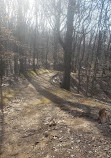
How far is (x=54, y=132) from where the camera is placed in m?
3.87

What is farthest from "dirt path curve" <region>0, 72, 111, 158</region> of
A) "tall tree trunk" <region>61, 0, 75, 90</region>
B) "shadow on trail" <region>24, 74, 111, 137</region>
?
"tall tree trunk" <region>61, 0, 75, 90</region>

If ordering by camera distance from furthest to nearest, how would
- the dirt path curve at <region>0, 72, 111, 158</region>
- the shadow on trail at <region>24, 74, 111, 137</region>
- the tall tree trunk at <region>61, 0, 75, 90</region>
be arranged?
the tall tree trunk at <region>61, 0, 75, 90</region> → the shadow on trail at <region>24, 74, 111, 137</region> → the dirt path curve at <region>0, 72, 111, 158</region>

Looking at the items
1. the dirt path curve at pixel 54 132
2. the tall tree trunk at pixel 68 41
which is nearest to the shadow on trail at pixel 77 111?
the dirt path curve at pixel 54 132

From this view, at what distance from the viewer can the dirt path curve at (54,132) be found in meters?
3.11

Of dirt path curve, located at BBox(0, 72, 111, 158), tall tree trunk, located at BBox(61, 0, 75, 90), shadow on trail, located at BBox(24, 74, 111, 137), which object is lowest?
dirt path curve, located at BBox(0, 72, 111, 158)

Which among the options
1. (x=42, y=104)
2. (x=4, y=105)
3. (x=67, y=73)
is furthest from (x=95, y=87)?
(x=4, y=105)

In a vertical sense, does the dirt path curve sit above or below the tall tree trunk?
below

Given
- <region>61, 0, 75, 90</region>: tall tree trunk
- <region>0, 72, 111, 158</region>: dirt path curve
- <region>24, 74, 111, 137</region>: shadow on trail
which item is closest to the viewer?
<region>0, 72, 111, 158</region>: dirt path curve

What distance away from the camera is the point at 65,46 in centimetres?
934

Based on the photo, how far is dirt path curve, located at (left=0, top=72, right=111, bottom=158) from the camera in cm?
311

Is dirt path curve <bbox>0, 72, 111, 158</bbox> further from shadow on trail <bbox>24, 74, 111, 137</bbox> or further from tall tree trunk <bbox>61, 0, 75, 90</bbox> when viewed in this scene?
tall tree trunk <bbox>61, 0, 75, 90</bbox>

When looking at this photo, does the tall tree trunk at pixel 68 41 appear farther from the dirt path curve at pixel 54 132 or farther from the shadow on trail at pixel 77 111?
the dirt path curve at pixel 54 132

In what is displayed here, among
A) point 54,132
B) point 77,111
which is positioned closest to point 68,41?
point 77,111

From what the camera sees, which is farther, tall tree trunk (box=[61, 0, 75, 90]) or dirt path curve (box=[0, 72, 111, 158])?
tall tree trunk (box=[61, 0, 75, 90])
